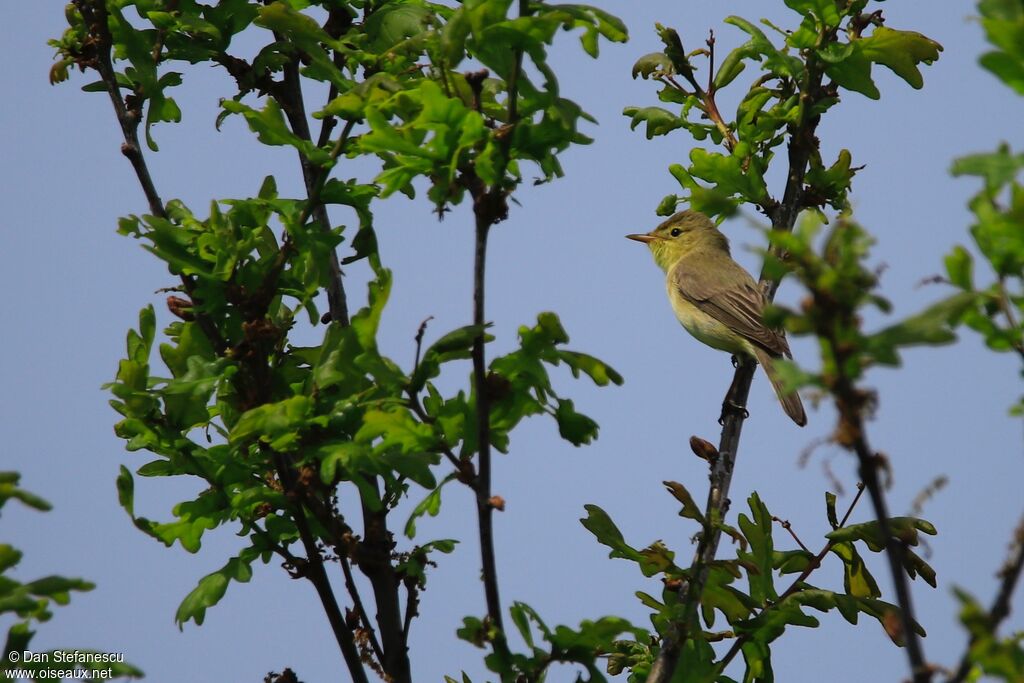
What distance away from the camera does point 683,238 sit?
29.9 ft

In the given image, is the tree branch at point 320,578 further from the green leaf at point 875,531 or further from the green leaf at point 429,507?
the green leaf at point 875,531

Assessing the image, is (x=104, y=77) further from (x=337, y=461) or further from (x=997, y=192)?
(x=997, y=192)

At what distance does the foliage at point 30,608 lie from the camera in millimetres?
2740

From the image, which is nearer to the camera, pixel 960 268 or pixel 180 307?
pixel 960 268

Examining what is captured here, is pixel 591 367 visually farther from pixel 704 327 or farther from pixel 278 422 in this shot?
pixel 704 327

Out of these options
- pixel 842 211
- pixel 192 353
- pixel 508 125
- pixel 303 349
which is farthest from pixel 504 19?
pixel 842 211

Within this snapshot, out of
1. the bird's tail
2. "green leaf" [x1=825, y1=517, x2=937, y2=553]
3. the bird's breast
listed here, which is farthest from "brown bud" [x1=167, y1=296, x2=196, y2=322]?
the bird's breast

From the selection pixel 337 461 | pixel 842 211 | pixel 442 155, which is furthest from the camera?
pixel 842 211

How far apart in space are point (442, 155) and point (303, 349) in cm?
89

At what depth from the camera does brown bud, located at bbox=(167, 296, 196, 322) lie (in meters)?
3.95

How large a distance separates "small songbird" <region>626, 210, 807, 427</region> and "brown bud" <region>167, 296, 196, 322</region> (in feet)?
10.4

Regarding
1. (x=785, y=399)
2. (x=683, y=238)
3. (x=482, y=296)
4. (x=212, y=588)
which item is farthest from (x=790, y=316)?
(x=683, y=238)

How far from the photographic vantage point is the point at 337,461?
3.62m

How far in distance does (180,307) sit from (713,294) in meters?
4.76
